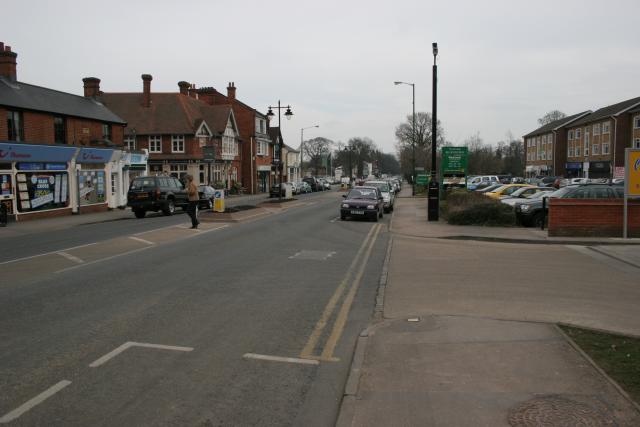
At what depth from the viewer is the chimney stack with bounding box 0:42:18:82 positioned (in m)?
28.2

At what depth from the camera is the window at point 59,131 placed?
29.8 m

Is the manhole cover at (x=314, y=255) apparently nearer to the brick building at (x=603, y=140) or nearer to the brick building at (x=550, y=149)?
the brick building at (x=603, y=140)

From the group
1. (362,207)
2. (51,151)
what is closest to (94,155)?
(51,151)

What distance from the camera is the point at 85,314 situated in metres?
7.58

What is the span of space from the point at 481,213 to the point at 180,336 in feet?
50.2

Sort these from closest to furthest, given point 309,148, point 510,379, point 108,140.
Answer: point 510,379
point 108,140
point 309,148

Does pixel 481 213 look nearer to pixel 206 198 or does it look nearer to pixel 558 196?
pixel 558 196

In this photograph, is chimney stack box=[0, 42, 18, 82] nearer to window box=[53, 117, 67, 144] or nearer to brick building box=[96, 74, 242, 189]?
window box=[53, 117, 67, 144]

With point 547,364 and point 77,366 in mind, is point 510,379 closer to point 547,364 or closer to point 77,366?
point 547,364

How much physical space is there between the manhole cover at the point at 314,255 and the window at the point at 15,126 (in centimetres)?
1946

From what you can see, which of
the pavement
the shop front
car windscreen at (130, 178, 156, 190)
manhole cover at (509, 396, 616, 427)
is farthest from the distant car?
manhole cover at (509, 396, 616, 427)

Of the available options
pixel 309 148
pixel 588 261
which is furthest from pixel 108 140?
pixel 309 148

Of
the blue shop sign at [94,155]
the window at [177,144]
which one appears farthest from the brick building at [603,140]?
the blue shop sign at [94,155]

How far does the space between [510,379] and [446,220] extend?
17378 mm
